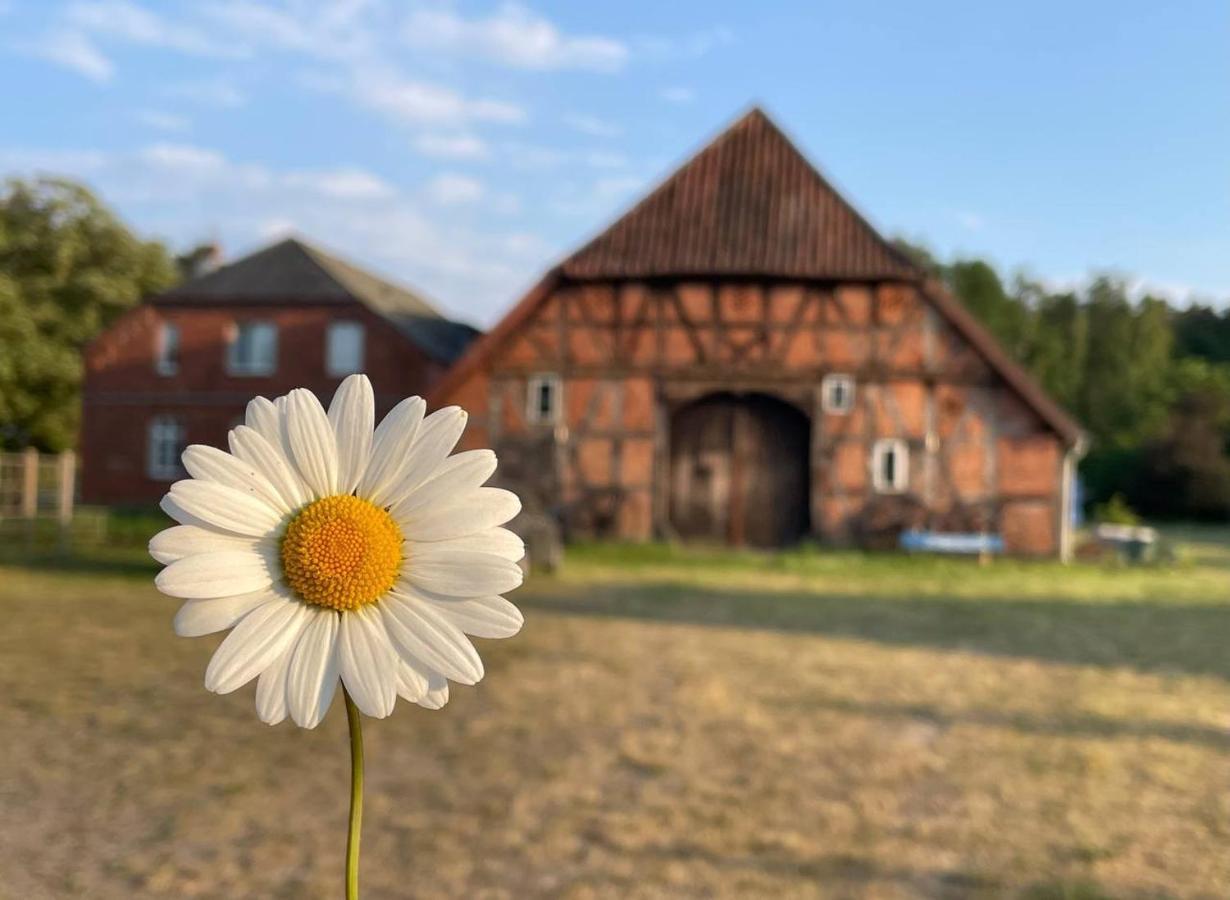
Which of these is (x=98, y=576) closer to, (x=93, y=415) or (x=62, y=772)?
(x=62, y=772)

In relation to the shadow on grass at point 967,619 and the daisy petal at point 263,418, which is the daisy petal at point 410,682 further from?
the shadow on grass at point 967,619

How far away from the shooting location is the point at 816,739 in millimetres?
6512

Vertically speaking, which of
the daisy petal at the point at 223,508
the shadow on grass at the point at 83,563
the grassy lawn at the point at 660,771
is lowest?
the shadow on grass at the point at 83,563

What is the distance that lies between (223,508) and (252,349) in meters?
27.0

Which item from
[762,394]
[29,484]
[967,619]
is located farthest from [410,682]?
[762,394]

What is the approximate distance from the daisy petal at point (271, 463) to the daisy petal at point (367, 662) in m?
0.07

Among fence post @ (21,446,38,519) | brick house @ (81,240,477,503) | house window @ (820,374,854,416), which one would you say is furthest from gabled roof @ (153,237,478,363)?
house window @ (820,374,854,416)

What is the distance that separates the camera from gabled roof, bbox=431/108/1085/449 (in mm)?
19625

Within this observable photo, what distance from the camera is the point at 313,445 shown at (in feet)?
1.93

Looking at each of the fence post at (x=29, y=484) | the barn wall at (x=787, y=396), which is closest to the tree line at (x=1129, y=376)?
the barn wall at (x=787, y=396)

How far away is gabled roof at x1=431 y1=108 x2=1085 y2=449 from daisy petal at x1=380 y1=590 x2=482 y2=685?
1963cm

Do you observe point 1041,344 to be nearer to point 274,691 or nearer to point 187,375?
point 187,375

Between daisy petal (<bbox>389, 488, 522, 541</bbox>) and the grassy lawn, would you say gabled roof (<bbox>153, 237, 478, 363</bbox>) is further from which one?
daisy petal (<bbox>389, 488, 522, 541</bbox>)

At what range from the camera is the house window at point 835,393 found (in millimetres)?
20031
